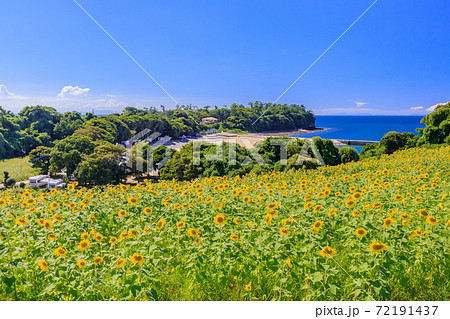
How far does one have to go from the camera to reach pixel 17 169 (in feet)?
81.9

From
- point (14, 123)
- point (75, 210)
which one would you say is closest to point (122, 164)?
point (14, 123)

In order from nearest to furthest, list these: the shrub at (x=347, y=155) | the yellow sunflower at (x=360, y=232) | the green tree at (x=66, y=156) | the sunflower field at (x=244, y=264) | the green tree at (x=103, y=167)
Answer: the sunflower field at (x=244, y=264) → the yellow sunflower at (x=360, y=232) → the shrub at (x=347, y=155) → the green tree at (x=103, y=167) → the green tree at (x=66, y=156)

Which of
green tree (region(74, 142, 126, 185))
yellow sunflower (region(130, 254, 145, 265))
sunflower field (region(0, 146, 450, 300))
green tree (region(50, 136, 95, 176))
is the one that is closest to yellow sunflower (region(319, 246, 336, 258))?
sunflower field (region(0, 146, 450, 300))

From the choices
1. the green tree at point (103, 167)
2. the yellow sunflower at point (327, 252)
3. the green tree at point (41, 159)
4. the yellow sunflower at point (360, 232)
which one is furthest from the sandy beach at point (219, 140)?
the yellow sunflower at point (327, 252)

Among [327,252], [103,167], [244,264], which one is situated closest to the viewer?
[327,252]

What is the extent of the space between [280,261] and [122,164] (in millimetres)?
24210

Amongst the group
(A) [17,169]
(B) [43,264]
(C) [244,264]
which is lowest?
(A) [17,169]

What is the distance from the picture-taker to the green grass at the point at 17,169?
2494 centimetres

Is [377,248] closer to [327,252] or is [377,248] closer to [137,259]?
[327,252]

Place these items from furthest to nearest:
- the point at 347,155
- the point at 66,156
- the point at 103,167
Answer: the point at 66,156 < the point at 103,167 < the point at 347,155

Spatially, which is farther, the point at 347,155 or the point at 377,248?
the point at 347,155

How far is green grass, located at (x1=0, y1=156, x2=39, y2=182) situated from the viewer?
24938mm

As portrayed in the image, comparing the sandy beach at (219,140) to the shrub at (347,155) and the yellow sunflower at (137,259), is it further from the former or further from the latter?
the yellow sunflower at (137,259)

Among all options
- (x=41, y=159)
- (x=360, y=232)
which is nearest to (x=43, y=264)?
(x=360, y=232)
